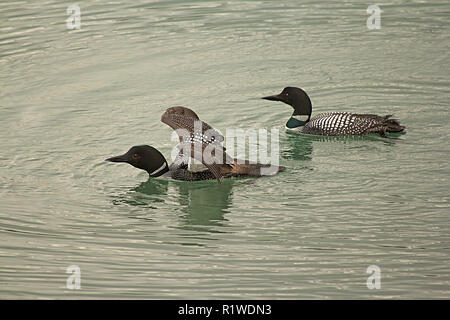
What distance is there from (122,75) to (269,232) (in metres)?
5.36

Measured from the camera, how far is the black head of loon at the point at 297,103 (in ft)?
33.1

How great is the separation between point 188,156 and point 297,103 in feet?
8.16

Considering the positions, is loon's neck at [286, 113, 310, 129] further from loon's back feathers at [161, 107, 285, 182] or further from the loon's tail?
loon's back feathers at [161, 107, 285, 182]

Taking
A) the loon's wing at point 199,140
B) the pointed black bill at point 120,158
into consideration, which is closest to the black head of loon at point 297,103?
the loon's wing at point 199,140

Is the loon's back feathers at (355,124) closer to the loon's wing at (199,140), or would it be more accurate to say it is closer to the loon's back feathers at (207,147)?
the loon's back feathers at (207,147)

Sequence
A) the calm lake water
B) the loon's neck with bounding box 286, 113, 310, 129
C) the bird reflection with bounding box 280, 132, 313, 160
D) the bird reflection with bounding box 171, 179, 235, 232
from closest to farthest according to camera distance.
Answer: the calm lake water → the bird reflection with bounding box 171, 179, 235, 232 → the bird reflection with bounding box 280, 132, 313, 160 → the loon's neck with bounding box 286, 113, 310, 129

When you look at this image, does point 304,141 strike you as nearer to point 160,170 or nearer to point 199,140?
point 160,170

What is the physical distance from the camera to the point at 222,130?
9.87 m

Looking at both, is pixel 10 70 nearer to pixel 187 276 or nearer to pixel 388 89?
pixel 388 89

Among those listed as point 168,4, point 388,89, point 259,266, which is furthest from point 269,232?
point 168,4

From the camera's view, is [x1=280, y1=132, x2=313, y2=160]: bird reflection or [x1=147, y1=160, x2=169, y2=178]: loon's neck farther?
[x1=280, y1=132, x2=313, y2=160]: bird reflection

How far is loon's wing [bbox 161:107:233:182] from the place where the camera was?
7789 millimetres

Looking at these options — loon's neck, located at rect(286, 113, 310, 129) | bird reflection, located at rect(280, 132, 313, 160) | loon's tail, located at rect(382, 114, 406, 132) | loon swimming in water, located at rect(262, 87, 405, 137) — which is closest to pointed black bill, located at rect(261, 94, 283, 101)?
loon swimming in water, located at rect(262, 87, 405, 137)

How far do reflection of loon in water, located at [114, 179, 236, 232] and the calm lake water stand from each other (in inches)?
1.0
